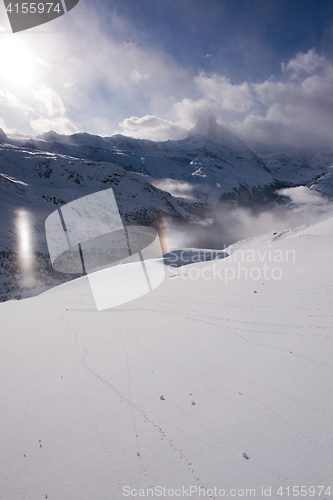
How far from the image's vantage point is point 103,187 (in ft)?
200

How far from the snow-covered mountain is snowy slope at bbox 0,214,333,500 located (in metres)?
20.9

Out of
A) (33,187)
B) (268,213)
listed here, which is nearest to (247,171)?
(268,213)

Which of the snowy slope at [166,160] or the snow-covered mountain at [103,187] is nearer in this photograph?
the snow-covered mountain at [103,187]

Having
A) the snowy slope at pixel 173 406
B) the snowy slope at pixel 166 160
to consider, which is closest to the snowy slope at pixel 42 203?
the snowy slope at pixel 173 406

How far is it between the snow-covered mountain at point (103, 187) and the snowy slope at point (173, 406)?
20910 mm

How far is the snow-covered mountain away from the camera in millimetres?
25859

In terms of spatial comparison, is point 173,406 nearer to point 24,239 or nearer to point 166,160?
point 24,239

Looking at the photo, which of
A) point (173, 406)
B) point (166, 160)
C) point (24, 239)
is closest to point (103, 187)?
point (24, 239)

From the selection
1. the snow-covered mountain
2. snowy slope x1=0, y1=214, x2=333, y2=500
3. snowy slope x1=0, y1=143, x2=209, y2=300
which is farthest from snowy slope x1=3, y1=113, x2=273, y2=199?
snowy slope x1=0, y1=214, x2=333, y2=500

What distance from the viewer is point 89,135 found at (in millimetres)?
156375

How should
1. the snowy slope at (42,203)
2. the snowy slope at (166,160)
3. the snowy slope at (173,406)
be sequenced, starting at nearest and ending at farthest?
the snowy slope at (173,406) → the snowy slope at (42,203) → the snowy slope at (166,160)

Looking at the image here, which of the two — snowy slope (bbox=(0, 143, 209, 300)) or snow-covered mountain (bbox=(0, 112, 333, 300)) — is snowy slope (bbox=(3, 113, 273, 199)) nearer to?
snow-covered mountain (bbox=(0, 112, 333, 300))

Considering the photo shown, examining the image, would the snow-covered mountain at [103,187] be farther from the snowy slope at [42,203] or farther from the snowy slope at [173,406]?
the snowy slope at [173,406]

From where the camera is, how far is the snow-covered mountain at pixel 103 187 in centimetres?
2586
